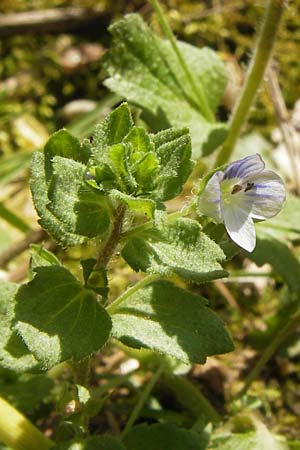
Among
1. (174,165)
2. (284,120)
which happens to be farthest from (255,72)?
(174,165)

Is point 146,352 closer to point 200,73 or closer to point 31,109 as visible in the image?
point 200,73

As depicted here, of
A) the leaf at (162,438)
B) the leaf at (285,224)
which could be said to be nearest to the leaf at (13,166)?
the leaf at (285,224)

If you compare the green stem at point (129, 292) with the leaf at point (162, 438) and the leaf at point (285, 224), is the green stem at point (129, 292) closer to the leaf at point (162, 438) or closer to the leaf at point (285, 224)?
the leaf at point (162, 438)

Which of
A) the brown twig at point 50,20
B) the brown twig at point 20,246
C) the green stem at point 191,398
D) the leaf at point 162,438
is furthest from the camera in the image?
the brown twig at point 50,20

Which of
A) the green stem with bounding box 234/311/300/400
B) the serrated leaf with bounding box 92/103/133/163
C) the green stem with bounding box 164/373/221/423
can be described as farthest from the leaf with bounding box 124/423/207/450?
the serrated leaf with bounding box 92/103/133/163

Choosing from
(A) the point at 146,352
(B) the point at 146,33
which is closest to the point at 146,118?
(B) the point at 146,33

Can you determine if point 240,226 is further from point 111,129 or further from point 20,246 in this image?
point 20,246
